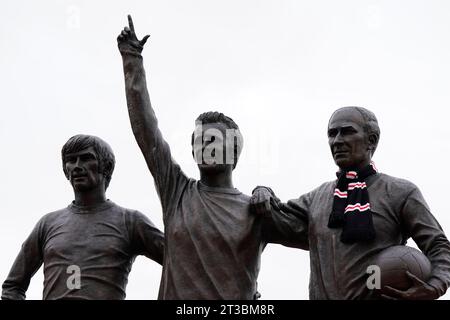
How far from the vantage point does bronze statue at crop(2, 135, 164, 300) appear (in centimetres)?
1397

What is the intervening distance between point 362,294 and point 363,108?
2219mm

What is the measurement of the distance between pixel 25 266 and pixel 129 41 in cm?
284

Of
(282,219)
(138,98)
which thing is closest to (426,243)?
(282,219)

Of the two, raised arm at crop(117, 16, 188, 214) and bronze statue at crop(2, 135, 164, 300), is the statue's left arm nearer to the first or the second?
raised arm at crop(117, 16, 188, 214)

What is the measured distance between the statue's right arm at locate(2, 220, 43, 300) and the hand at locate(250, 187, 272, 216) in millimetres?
2591

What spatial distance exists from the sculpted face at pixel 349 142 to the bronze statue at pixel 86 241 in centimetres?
226

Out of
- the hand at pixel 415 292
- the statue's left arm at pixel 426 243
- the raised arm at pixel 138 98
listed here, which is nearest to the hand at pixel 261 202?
the raised arm at pixel 138 98

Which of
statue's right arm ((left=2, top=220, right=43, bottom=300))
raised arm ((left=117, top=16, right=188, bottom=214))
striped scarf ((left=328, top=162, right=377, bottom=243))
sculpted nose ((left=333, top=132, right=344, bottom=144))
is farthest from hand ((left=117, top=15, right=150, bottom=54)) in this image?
striped scarf ((left=328, top=162, right=377, bottom=243))

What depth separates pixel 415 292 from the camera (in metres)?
12.5

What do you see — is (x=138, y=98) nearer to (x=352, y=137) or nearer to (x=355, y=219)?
(x=352, y=137)

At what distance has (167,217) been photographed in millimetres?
13992
